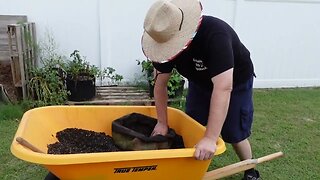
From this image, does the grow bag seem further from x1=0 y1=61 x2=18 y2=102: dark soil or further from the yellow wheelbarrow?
x1=0 y1=61 x2=18 y2=102: dark soil

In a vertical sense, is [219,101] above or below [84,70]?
above

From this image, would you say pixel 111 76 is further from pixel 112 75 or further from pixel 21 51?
pixel 21 51

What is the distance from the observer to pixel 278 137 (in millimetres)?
3203

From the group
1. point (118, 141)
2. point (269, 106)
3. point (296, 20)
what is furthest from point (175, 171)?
point (296, 20)

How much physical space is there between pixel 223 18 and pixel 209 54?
3.05 metres

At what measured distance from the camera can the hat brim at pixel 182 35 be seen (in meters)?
1.56

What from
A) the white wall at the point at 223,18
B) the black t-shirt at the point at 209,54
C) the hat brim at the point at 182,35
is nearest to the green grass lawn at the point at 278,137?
the white wall at the point at 223,18

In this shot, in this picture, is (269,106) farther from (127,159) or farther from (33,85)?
(127,159)

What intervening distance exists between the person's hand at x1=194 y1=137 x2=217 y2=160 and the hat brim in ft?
1.29

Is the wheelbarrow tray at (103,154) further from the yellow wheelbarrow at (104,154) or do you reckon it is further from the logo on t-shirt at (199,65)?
the logo on t-shirt at (199,65)

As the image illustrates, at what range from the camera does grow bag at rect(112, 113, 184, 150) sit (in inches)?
71.7

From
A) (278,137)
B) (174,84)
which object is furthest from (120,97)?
(278,137)

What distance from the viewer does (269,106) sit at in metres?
4.07

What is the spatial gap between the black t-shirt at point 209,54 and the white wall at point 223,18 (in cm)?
240
